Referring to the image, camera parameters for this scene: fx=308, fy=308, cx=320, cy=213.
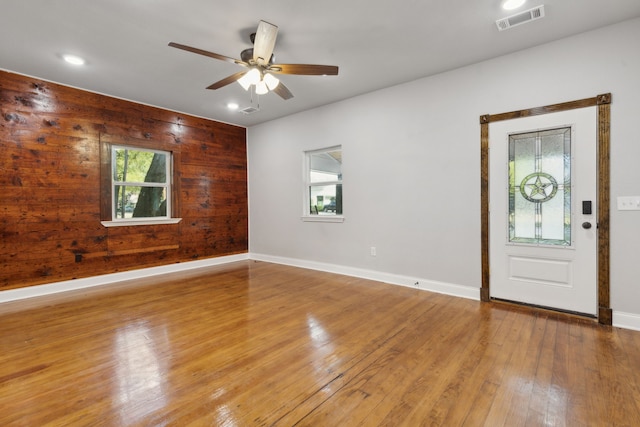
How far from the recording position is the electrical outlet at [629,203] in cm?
267

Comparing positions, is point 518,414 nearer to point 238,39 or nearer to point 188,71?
point 238,39

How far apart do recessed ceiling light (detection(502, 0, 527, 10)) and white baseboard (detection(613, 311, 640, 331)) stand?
278cm

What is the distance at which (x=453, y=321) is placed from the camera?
9.48 feet

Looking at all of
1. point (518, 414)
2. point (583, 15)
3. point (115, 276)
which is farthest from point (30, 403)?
point (583, 15)

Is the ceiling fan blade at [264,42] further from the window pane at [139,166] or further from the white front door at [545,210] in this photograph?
the window pane at [139,166]

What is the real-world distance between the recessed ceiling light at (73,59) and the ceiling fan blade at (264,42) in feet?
7.10

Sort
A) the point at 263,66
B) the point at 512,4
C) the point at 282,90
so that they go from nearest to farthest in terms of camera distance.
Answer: the point at 512,4
the point at 263,66
the point at 282,90

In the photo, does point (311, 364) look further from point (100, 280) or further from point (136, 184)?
point (136, 184)

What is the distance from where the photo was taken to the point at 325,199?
5.20 m

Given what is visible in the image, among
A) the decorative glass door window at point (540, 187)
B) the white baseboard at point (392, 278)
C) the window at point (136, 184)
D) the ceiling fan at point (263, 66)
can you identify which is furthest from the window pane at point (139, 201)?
the decorative glass door window at point (540, 187)

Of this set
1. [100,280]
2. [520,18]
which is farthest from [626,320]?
[100,280]

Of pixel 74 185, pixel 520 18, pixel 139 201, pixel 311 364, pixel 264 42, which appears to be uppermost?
pixel 520 18

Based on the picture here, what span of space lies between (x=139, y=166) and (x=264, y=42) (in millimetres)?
3427

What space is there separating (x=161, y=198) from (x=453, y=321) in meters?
4.66
